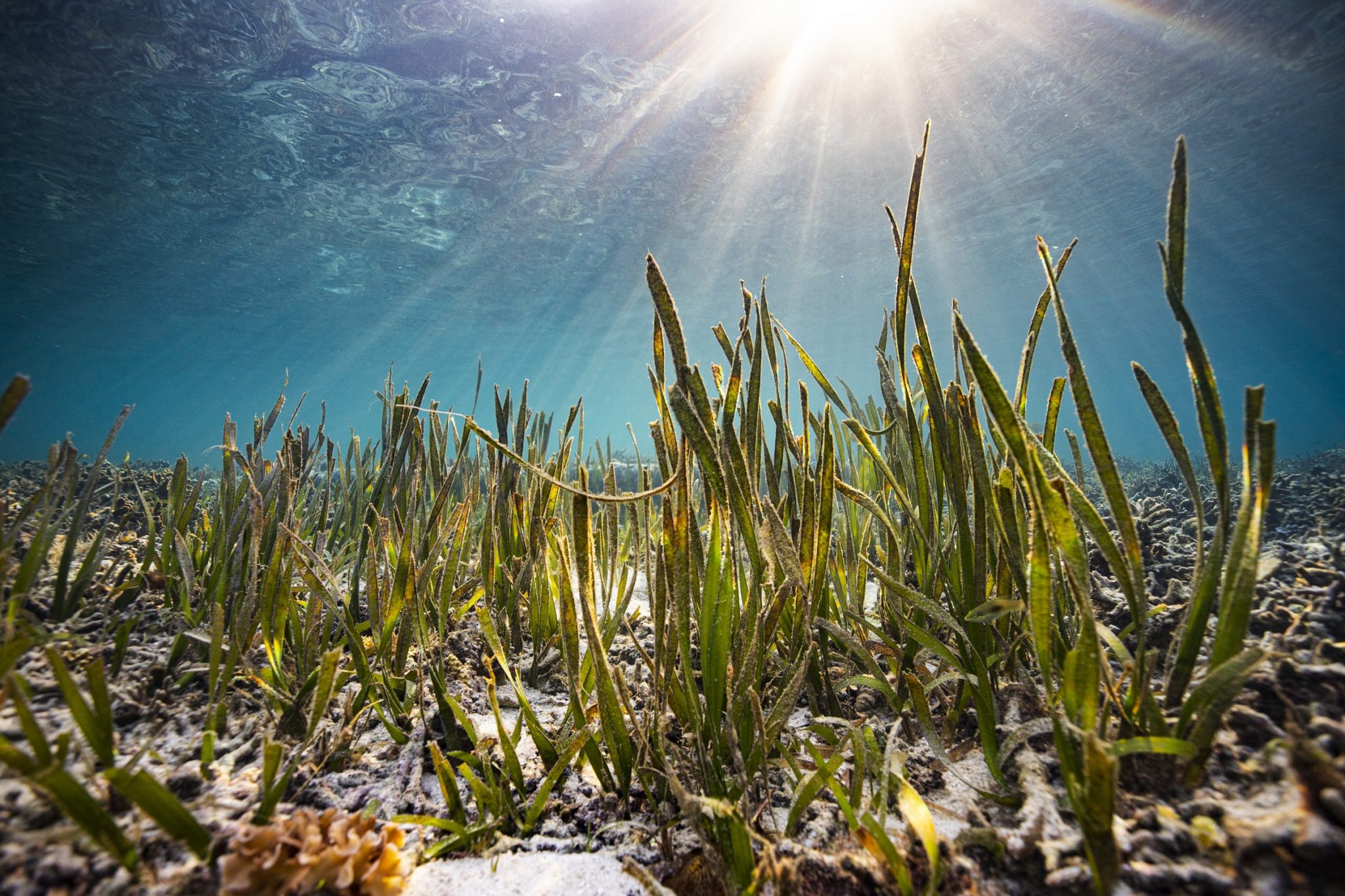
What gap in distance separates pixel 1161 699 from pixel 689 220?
1927cm

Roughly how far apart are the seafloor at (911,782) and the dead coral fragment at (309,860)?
90mm

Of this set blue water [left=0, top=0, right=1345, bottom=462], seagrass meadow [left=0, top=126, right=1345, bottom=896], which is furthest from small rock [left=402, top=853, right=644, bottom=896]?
blue water [left=0, top=0, right=1345, bottom=462]

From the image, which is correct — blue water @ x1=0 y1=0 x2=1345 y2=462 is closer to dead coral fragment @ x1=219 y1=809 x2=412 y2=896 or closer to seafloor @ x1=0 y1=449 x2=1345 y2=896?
seafloor @ x1=0 y1=449 x2=1345 y2=896

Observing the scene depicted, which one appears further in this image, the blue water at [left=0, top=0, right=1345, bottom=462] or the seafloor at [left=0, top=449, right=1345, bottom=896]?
the blue water at [left=0, top=0, right=1345, bottom=462]

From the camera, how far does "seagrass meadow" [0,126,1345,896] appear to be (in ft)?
2.50

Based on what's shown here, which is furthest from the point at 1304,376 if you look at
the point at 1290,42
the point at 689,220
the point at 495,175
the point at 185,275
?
the point at 185,275

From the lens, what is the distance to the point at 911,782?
4.00 feet

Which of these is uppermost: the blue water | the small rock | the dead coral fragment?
the blue water

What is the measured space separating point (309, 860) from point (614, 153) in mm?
16161

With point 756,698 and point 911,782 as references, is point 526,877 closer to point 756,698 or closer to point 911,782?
point 756,698

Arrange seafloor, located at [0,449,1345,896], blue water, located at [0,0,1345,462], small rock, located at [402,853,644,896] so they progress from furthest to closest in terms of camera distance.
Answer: blue water, located at [0,0,1345,462], small rock, located at [402,853,644,896], seafloor, located at [0,449,1345,896]

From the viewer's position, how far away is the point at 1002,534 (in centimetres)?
116

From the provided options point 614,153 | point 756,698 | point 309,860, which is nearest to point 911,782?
point 756,698

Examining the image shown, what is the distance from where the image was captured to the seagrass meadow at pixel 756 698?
2.50 feet
